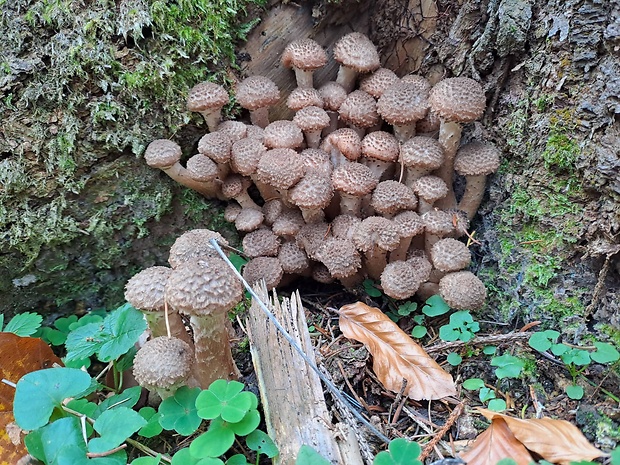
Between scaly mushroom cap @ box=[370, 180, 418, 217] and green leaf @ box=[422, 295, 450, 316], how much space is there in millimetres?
549

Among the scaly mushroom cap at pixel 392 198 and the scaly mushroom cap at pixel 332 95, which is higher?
the scaly mushroom cap at pixel 332 95

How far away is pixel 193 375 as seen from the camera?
2371 millimetres

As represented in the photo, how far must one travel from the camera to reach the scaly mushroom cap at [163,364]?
2061mm

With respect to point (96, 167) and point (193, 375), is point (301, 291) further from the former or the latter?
point (96, 167)

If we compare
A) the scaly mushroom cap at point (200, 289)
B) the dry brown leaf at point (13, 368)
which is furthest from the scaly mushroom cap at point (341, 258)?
the dry brown leaf at point (13, 368)

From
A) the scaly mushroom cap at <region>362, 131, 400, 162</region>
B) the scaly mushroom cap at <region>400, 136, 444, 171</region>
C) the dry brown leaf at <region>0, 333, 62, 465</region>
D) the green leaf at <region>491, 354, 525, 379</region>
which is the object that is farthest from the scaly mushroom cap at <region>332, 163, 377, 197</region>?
the dry brown leaf at <region>0, 333, 62, 465</region>

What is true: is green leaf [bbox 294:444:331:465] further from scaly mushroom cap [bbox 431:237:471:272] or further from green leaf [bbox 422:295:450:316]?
scaly mushroom cap [bbox 431:237:471:272]

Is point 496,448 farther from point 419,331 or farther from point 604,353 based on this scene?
point 419,331

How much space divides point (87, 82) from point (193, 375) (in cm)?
181

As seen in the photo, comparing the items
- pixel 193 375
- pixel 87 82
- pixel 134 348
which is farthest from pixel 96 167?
pixel 193 375

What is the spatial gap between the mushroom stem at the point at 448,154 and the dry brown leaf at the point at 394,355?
2.69ft

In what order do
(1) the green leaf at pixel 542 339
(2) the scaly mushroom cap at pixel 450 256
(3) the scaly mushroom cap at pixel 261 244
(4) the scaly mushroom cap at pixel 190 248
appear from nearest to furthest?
1. (1) the green leaf at pixel 542 339
2. (4) the scaly mushroom cap at pixel 190 248
3. (2) the scaly mushroom cap at pixel 450 256
4. (3) the scaly mushroom cap at pixel 261 244

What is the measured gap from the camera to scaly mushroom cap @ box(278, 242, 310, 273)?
9.88 feet

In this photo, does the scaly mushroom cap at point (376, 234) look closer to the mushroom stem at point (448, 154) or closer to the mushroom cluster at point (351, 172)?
the mushroom cluster at point (351, 172)
